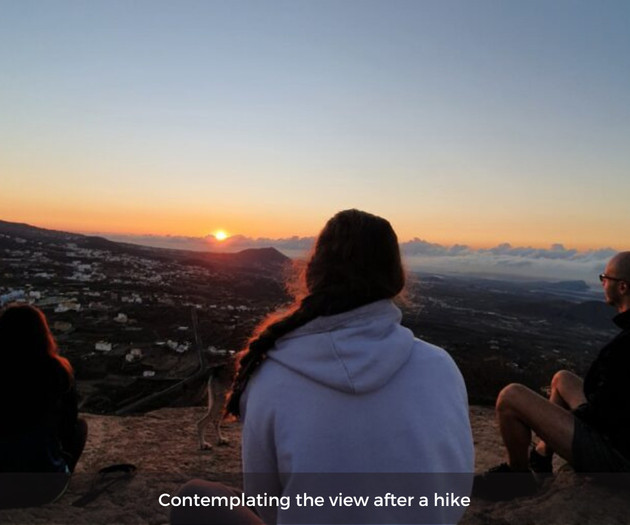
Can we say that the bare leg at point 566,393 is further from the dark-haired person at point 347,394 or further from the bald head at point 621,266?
the dark-haired person at point 347,394

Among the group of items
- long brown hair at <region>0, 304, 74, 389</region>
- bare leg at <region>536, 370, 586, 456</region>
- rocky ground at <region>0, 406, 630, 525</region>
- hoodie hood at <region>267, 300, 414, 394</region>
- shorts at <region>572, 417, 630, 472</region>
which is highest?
hoodie hood at <region>267, 300, 414, 394</region>

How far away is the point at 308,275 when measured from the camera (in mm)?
1784

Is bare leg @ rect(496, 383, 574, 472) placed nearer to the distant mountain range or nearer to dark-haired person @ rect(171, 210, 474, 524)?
dark-haired person @ rect(171, 210, 474, 524)

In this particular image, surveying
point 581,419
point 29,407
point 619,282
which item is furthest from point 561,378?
point 29,407

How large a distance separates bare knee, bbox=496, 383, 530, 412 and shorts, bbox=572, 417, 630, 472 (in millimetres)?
376

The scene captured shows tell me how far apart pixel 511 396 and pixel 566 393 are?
24.7 inches

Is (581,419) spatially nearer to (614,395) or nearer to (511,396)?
(614,395)

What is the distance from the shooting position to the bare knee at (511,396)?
3264 mm

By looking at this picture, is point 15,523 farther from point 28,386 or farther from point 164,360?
point 164,360

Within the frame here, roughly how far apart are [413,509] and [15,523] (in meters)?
2.82

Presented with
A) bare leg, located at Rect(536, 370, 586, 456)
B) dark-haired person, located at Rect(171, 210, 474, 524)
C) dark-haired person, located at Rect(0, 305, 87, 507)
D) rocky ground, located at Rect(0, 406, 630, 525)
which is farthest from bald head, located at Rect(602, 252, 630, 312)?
dark-haired person, located at Rect(0, 305, 87, 507)

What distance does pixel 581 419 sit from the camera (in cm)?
305

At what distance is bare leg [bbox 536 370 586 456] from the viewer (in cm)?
349

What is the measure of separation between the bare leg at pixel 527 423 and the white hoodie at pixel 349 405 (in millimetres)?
1918
